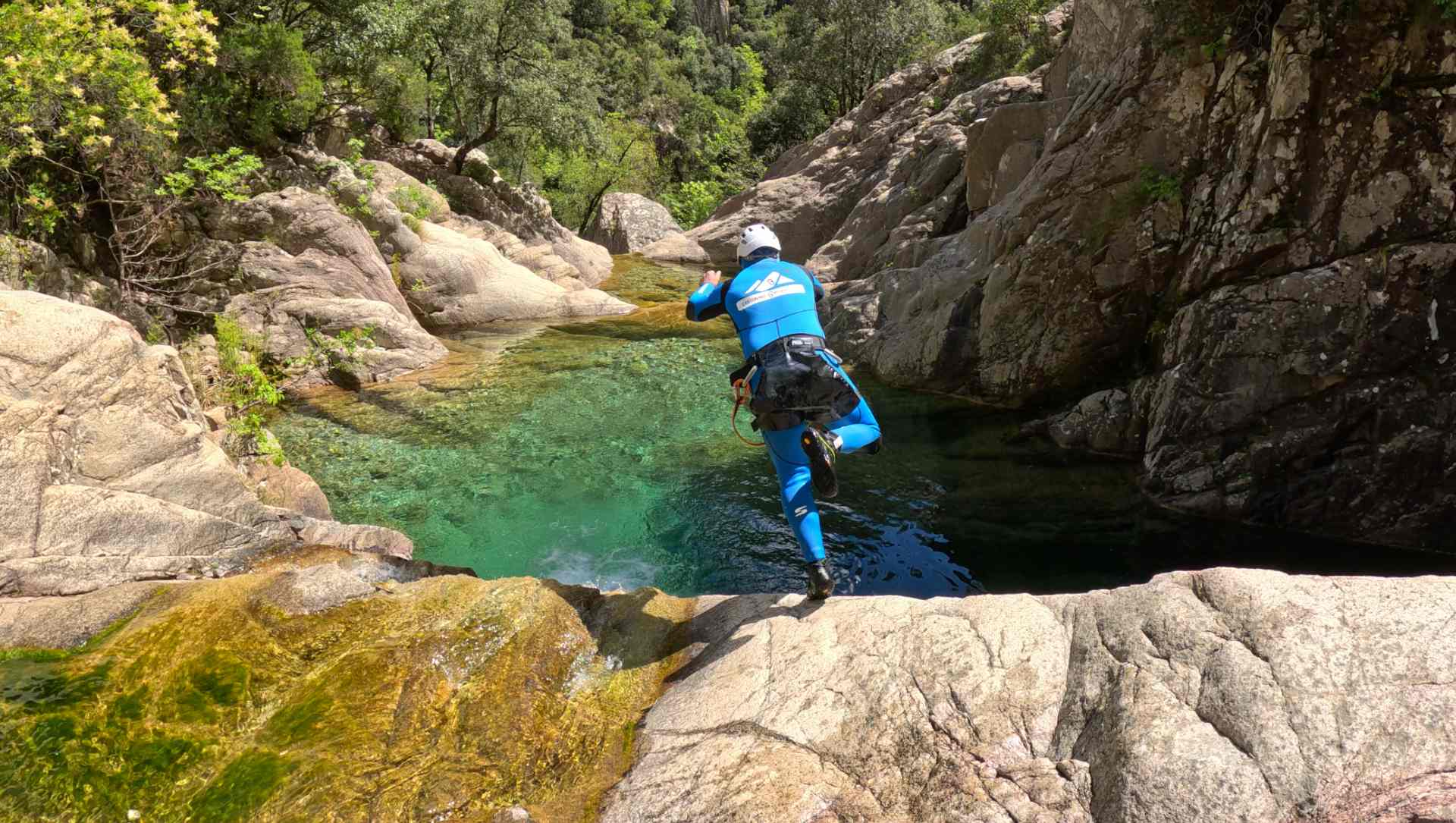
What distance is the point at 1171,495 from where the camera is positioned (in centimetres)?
754

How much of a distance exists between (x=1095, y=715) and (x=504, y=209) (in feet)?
78.3

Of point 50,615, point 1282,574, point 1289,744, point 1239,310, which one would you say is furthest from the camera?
point 1239,310

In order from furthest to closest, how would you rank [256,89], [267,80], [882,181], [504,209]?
[504,209]
[882,181]
[256,89]
[267,80]

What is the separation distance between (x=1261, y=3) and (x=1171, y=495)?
491 cm

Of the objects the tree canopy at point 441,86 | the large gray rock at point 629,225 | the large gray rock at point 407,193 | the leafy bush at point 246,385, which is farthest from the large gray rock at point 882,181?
the leafy bush at point 246,385

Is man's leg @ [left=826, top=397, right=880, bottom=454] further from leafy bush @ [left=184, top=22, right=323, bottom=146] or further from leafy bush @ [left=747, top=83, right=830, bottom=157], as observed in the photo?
leafy bush @ [left=747, top=83, right=830, bottom=157]

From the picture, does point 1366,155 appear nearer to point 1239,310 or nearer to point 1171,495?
point 1239,310

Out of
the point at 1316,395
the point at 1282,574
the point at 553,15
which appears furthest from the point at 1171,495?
the point at 553,15

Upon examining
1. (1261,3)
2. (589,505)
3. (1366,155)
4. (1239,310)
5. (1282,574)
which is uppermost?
(1261,3)

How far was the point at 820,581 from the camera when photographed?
167 inches

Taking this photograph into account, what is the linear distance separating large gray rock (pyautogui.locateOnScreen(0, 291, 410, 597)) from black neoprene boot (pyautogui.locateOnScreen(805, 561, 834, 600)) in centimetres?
363

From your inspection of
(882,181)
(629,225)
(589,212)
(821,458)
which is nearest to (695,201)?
(589,212)

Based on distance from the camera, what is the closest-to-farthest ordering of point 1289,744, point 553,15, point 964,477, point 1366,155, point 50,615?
1. point 1289,744
2. point 50,615
3. point 1366,155
4. point 964,477
5. point 553,15

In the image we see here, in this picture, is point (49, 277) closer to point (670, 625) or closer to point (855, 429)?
point (670, 625)
